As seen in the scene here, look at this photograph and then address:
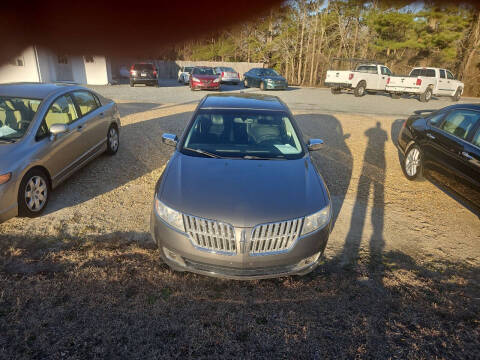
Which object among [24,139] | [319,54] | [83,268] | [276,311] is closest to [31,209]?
[24,139]

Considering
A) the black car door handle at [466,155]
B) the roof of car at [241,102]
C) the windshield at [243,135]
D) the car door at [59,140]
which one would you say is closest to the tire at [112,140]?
the car door at [59,140]

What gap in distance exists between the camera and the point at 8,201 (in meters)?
3.46

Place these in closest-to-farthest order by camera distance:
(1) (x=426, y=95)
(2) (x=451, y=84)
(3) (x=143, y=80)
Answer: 1. (1) (x=426, y=95)
2. (2) (x=451, y=84)
3. (3) (x=143, y=80)

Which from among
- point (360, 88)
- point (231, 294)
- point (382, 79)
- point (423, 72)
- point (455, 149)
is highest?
point (423, 72)

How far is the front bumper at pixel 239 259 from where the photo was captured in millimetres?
2670

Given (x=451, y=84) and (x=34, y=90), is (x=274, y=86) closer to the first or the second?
(x=451, y=84)

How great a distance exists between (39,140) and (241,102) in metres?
2.79

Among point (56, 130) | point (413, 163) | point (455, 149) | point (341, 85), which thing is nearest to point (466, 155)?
point (455, 149)

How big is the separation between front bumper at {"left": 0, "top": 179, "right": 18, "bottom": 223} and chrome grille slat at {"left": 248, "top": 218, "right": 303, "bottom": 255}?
2772 millimetres

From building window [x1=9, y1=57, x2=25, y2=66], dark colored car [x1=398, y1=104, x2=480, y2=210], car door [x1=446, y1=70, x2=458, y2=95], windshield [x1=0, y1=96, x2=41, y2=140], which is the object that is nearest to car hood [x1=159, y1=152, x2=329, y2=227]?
building window [x1=9, y1=57, x2=25, y2=66]

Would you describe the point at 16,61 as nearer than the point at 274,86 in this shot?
Yes

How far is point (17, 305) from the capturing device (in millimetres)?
2588

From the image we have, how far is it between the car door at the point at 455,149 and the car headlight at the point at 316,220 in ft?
7.98

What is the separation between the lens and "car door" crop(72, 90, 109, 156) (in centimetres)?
513
